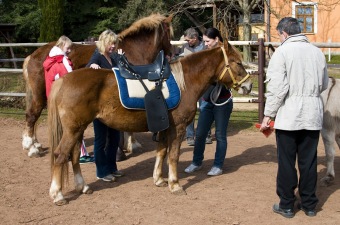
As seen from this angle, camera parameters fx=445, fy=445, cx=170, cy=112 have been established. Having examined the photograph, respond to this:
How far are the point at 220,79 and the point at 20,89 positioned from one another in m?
7.42

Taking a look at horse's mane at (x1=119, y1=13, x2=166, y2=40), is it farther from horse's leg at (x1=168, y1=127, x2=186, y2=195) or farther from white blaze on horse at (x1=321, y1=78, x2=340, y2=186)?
white blaze on horse at (x1=321, y1=78, x2=340, y2=186)

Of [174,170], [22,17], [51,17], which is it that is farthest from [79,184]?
[22,17]

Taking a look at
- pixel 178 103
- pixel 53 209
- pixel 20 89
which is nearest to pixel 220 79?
pixel 178 103

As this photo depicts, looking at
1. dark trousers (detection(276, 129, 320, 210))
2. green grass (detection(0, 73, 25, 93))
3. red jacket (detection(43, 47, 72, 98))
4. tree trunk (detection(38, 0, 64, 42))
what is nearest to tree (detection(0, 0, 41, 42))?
tree trunk (detection(38, 0, 64, 42))

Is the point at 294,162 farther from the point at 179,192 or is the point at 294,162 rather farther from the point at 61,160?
the point at 61,160

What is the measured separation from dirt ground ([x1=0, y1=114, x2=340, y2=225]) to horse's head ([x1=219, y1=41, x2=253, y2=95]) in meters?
1.24

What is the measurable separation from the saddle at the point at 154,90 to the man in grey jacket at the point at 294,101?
1144 mm

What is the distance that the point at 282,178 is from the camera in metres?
4.40

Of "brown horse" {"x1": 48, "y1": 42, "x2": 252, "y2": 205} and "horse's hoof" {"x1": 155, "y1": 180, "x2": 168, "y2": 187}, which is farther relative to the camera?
"horse's hoof" {"x1": 155, "y1": 180, "x2": 168, "y2": 187}

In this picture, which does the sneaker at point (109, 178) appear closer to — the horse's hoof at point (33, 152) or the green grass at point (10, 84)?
the horse's hoof at point (33, 152)

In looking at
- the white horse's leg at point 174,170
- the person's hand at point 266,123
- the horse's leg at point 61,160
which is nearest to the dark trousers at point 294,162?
the person's hand at point 266,123

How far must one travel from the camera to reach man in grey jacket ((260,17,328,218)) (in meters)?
4.11

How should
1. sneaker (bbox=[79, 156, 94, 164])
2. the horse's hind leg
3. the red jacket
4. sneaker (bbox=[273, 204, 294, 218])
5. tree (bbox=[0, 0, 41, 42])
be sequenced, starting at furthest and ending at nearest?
tree (bbox=[0, 0, 41, 42]) → the horse's hind leg → sneaker (bbox=[79, 156, 94, 164]) → the red jacket → sneaker (bbox=[273, 204, 294, 218])

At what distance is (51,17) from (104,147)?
44.8ft
